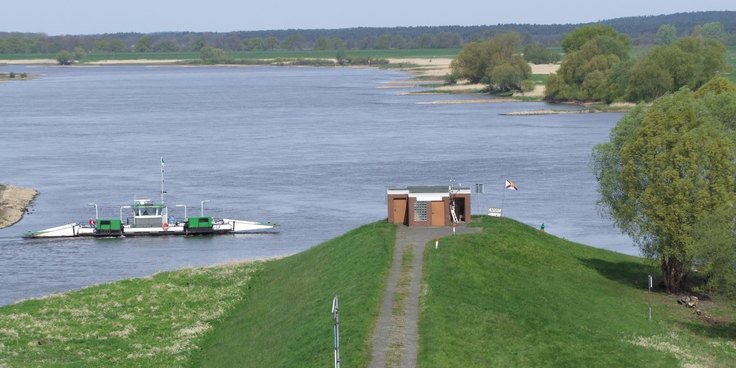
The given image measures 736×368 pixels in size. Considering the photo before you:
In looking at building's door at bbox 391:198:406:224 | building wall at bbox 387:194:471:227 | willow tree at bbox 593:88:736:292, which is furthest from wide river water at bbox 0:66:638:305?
building wall at bbox 387:194:471:227

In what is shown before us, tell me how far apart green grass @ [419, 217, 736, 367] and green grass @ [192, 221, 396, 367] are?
2631mm

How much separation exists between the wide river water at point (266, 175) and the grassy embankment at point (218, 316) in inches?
477

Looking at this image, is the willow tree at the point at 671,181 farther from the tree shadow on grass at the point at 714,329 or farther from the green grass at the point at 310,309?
the green grass at the point at 310,309

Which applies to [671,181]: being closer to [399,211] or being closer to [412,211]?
[412,211]

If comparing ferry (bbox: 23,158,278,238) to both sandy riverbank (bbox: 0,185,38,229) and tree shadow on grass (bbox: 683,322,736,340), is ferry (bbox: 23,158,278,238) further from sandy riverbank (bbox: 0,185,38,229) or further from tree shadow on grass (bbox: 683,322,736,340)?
tree shadow on grass (bbox: 683,322,736,340)

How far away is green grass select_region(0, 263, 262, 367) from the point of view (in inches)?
2007

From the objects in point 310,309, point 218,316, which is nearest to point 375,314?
point 310,309

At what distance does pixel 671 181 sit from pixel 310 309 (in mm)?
22165

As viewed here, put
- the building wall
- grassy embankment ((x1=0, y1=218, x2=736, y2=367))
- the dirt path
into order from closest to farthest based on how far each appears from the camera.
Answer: the dirt path → grassy embankment ((x1=0, y1=218, x2=736, y2=367)) → the building wall

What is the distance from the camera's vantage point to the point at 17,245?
9475 cm

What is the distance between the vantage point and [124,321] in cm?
5794

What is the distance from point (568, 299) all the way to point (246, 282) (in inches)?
792

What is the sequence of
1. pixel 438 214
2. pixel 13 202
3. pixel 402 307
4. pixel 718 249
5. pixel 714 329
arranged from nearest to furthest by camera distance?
pixel 402 307 → pixel 714 329 → pixel 718 249 → pixel 438 214 → pixel 13 202

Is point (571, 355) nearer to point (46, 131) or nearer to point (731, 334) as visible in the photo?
point (731, 334)
